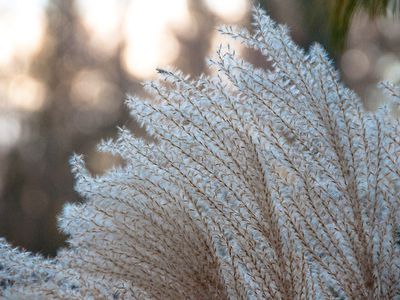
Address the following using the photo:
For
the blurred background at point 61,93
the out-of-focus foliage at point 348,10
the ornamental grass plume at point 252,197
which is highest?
the blurred background at point 61,93

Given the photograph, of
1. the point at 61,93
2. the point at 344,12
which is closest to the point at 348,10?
the point at 344,12

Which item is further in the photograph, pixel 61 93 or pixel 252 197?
pixel 61 93

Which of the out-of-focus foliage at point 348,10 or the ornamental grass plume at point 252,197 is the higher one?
the out-of-focus foliage at point 348,10

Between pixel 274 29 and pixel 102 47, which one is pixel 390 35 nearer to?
pixel 102 47

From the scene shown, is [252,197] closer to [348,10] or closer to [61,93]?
[348,10]

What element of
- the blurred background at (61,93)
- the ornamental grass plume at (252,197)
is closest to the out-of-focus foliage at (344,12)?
the ornamental grass plume at (252,197)

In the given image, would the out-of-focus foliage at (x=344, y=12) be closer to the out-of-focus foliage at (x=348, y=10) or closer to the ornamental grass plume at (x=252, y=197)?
the out-of-focus foliage at (x=348, y=10)

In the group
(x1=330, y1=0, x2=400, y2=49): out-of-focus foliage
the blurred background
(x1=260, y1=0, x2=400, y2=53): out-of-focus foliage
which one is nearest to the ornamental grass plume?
(x1=260, y1=0, x2=400, y2=53): out-of-focus foliage

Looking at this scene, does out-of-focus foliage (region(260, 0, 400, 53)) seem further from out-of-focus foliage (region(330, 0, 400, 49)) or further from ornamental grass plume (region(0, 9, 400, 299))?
ornamental grass plume (region(0, 9, 400, 299))
